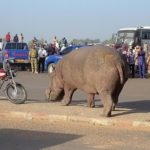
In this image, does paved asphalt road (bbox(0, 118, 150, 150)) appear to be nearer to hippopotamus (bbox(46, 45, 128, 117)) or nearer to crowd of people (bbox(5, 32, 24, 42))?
hippopotamus (bbox(46, 45, 128, 117))

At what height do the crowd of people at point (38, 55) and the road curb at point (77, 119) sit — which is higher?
the road curb at point (77, 119)

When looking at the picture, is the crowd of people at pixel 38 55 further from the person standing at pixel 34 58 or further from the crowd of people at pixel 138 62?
the crowd of people at pixel 138 62

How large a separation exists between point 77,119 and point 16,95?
3.45 metres

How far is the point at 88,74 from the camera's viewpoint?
13.7 metres

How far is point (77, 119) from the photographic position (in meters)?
13.1

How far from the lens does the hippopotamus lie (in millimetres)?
13234

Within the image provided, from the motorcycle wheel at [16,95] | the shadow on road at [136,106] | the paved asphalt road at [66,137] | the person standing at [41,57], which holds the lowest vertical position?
the person standing at [41,57]

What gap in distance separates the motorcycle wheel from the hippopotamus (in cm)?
152

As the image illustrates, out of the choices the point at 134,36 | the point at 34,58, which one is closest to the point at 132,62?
the point at 34,58

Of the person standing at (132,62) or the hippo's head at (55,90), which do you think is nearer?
the hippo's head at (55,90)

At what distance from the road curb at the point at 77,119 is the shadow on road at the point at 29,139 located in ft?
5.11

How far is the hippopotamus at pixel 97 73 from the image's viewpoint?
43.4ft

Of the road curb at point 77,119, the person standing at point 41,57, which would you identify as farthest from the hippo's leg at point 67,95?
the person standing at point 41,57

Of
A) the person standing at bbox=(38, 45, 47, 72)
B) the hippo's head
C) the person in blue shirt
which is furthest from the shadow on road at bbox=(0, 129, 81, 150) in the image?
the person standing at bbox=(38, 45, 47, 72)
